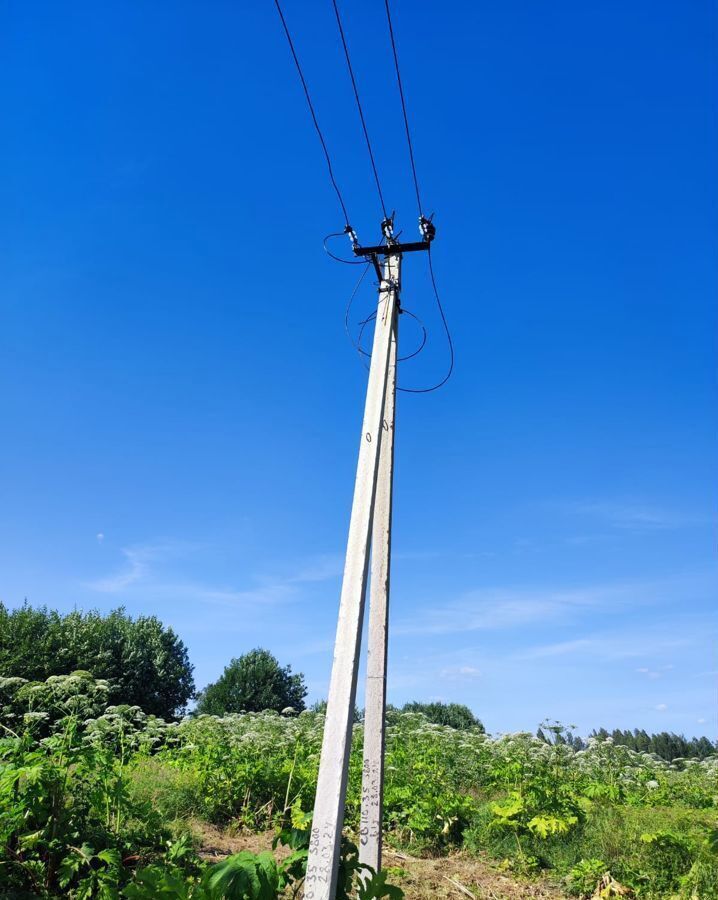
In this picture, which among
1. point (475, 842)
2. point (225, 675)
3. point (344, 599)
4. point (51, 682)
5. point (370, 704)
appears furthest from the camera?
point (225, 675)

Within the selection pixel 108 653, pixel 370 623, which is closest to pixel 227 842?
pixel 370 623

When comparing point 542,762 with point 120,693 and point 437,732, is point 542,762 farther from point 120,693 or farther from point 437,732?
point 120,693

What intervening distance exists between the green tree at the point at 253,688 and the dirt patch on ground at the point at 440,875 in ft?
107

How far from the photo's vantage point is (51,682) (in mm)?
6023

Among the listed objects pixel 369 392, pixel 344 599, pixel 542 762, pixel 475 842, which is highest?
pixel 369 392

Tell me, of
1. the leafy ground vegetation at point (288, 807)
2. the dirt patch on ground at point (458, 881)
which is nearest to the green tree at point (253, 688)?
the leafy ground vegetation at point (288, 807)

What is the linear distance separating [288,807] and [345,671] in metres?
5.04

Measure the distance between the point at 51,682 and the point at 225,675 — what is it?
3565 cm

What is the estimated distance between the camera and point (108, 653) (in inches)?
1190

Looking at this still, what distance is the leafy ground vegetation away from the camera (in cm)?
415

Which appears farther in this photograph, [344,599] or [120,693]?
[120,693]

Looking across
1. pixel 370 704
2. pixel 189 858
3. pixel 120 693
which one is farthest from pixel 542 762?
pixel 120 693

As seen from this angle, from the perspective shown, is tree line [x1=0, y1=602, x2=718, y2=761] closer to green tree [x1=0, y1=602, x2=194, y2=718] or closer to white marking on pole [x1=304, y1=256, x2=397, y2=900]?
green tree [x1=0, y1=602, x2=194, y2=718]

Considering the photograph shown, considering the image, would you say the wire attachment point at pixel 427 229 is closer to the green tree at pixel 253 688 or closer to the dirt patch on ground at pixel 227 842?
the dirt patch on ground at pixel 227 842
